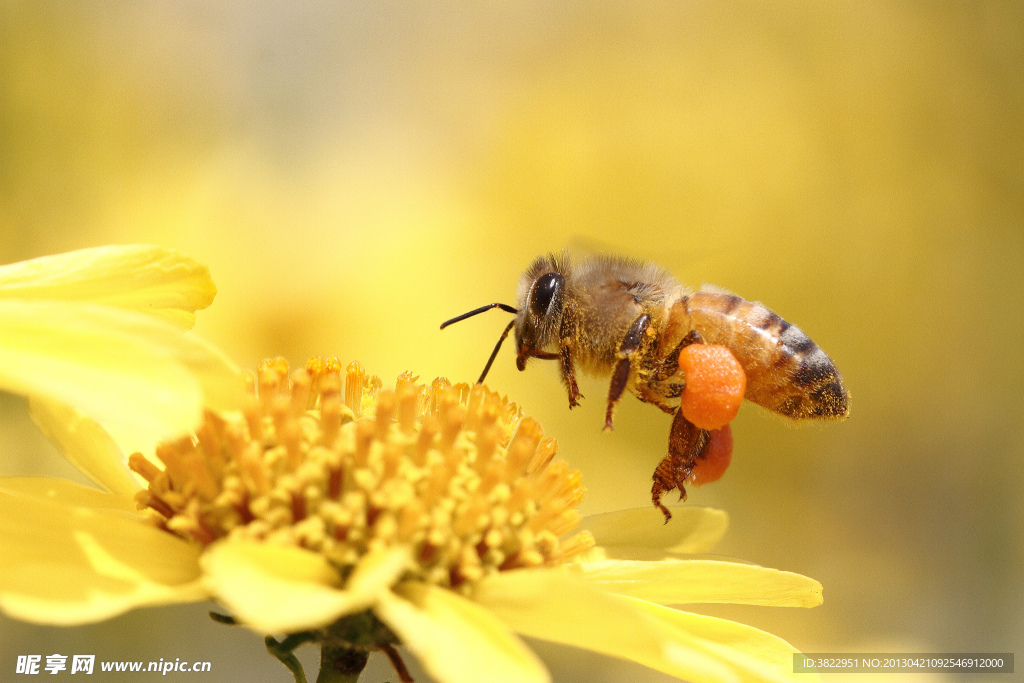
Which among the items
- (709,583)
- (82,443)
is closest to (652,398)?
(709,583)

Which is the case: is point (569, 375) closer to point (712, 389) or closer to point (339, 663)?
point (712, 389)

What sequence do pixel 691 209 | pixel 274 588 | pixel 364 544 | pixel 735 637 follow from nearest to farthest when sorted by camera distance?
pixel 274 588
pixel 364 544
pixel 735 637
pixel 691 209

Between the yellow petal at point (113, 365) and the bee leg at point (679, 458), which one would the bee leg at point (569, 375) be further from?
the yellow petal at point (113, 365)

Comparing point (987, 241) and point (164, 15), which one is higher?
point (164, 15)

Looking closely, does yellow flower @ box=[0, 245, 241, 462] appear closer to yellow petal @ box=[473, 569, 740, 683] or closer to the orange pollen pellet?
yellow petal @ box=[473, 569, 740, 683]

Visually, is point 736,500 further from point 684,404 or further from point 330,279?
point 684,404

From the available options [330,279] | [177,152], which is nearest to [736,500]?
[330,279]

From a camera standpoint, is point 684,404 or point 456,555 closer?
point 456,555
